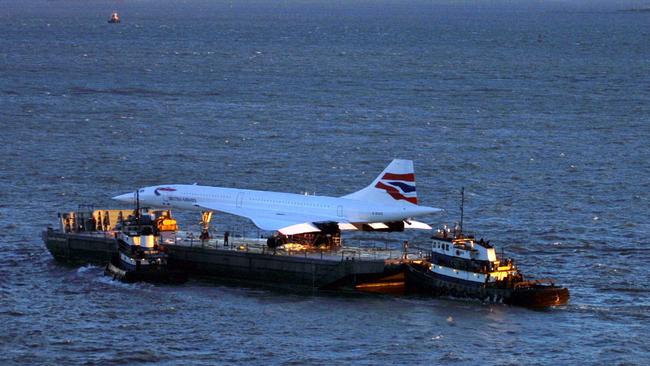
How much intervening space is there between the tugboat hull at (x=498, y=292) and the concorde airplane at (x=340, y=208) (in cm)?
893

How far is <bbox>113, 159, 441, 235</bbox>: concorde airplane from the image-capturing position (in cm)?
11700

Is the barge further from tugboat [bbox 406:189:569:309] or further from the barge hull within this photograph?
tugboat [bbox 406:189:569:309]

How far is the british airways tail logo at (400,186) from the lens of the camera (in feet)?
390

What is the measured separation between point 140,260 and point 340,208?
1710 centimetres

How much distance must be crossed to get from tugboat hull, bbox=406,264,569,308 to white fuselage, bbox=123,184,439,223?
30.1 ft

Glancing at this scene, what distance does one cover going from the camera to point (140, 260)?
366 feet

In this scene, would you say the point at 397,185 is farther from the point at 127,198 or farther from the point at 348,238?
the point at 127,198

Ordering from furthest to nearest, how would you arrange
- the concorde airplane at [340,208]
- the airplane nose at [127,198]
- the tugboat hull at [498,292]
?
the airplane nose at [127,198] < the concorde airplane at [340,208] < the tugboat hull at [498,292]

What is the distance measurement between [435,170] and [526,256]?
46387 mm

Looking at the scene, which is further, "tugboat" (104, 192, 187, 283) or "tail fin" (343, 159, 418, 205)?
"tail fin" (343, 159, 418, 205)

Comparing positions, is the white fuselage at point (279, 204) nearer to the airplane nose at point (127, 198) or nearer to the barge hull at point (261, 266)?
the airplane nose at point (127, 198)

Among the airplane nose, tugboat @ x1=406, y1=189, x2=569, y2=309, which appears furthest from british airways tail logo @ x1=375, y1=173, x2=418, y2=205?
the airplane nose

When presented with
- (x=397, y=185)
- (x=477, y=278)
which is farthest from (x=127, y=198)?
(x=477, y=278)

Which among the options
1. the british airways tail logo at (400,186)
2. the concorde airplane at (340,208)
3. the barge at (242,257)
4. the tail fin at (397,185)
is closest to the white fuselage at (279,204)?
the concorde airplane at (340,208)
